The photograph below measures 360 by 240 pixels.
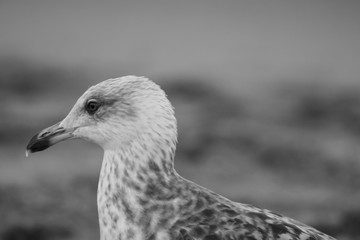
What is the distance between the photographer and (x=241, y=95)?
37.2ft

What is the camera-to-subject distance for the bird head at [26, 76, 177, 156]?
4.19 m

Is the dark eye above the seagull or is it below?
above

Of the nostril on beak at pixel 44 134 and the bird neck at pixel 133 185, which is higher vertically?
the nostril on beak at pixel 44 134

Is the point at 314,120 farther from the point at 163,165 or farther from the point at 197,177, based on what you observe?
the point at 163,165

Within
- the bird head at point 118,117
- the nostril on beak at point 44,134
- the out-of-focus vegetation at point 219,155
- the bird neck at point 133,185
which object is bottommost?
the out-of-focus vegetation at point 219,155

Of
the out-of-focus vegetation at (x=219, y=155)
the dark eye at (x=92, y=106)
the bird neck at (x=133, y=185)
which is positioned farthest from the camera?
the out-of-focus vegetation at (x=219, y=155)

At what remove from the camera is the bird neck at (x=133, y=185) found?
403 cm

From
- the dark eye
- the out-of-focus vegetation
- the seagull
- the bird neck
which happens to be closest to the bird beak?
the seagull

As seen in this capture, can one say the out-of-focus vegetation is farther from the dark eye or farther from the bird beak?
the dark eye

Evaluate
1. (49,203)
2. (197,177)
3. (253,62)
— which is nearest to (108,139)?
(49,203)

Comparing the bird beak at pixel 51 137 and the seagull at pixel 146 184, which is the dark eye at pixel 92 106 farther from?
the bird beak at pixel 51 137

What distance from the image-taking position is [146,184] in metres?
4.14

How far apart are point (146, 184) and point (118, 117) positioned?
44cm

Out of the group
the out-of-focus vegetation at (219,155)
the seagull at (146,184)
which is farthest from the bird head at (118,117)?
the out-of-focus vegetation at (219,155)
